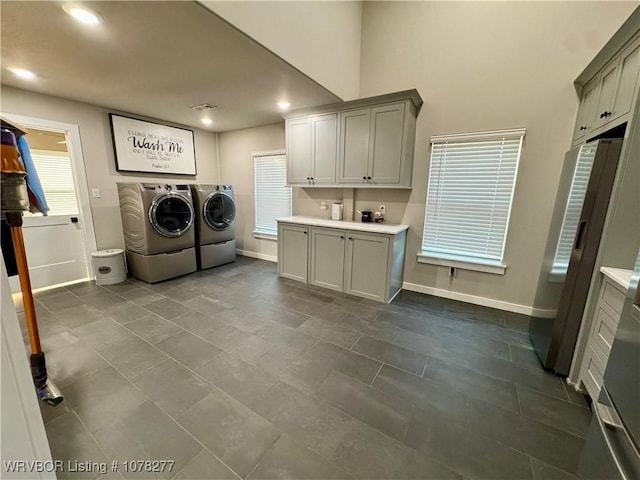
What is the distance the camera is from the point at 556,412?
1.63 metres

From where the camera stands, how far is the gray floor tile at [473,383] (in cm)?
173

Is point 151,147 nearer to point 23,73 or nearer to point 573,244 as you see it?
point 23,73

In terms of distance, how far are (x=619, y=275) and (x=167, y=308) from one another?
382cm

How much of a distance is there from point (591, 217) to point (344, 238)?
2177mm

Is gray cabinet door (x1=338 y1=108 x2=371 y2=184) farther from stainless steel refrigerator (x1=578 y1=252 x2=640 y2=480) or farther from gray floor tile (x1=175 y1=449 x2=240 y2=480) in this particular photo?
gray floor tile (x1=175 y1=449 x2=240 y2=480)

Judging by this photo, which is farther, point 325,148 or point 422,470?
point 325,148

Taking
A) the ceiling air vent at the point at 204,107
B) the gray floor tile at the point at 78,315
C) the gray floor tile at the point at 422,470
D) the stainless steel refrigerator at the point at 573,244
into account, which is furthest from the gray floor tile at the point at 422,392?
the ceiling air vent at the point at 204,107

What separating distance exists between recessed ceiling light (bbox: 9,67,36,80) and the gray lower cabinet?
2.97m

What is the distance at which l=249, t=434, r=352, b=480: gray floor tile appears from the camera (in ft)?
4.11

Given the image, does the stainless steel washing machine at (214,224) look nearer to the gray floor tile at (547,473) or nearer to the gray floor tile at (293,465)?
the gray floor tile at (293,465)

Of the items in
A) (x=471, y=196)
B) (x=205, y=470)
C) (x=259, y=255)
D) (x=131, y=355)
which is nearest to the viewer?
(x=205, y=470)

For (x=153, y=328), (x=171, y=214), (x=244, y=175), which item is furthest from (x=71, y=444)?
(x=244, y=175)

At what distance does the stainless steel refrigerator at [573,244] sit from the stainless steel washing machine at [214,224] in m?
4.31

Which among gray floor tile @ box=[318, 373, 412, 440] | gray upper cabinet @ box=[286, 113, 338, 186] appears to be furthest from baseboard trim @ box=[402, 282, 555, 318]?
gray floor tile @ box=[318, 373, 412, 440]
